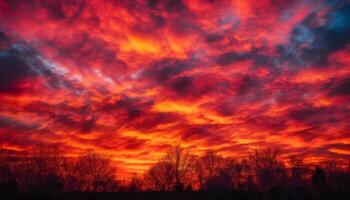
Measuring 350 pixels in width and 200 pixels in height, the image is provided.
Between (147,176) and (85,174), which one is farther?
(147,176)

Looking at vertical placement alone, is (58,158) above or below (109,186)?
above

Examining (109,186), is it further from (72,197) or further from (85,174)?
(72,197)

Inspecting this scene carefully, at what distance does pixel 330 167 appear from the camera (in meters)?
79.6

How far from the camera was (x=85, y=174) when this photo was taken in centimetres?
7544

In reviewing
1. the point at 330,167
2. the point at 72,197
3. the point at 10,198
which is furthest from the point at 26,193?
the point at 330,167

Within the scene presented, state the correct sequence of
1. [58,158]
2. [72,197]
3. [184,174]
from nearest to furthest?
[72,197]
[58,158]
[184,174]

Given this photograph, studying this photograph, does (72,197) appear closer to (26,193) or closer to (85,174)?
(26,193)

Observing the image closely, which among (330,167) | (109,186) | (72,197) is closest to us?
(72,197)

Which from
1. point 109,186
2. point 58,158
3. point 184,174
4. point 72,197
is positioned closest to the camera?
point 72,197

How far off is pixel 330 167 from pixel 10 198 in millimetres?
71919

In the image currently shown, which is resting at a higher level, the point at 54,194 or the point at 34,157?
the point at 34,157

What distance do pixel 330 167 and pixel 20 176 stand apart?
71.7 metres

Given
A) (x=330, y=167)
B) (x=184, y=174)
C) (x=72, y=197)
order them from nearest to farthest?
1. (x=72, y=197)
2. (x=330, y=167)
3. (x=184, y=174)

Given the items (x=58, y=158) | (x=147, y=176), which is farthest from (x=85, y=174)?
(x=147, y=176)
